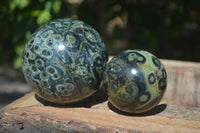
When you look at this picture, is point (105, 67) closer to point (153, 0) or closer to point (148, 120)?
point (148, 120)

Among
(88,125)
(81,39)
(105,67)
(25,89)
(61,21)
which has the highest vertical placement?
(61,21)

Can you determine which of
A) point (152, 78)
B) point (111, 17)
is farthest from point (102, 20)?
point (152, 78)

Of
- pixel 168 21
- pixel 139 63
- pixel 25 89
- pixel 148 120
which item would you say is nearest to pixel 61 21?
pixel 139 63

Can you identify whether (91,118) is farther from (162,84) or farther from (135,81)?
(162,84)

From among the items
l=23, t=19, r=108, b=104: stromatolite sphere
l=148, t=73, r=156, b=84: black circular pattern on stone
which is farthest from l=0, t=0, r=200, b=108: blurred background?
l=148, t=73, r=156, b=84: black circular pattern on stone

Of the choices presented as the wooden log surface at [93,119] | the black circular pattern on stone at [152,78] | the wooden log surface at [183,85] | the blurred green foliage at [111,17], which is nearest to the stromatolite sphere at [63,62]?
the wooden log surface at [93,119]

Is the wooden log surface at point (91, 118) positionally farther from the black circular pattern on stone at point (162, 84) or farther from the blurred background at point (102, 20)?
the blurred background at point (102, 20)
